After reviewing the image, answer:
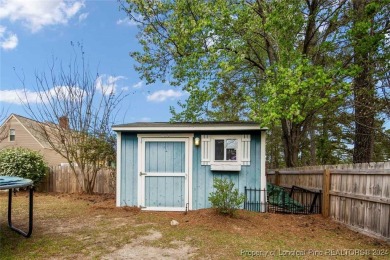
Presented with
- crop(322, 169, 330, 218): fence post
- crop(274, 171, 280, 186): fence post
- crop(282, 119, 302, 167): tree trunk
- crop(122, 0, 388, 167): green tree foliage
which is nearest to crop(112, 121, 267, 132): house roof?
crop(122, 0, 388, 167): green tree foliage

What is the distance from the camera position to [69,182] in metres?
11.2

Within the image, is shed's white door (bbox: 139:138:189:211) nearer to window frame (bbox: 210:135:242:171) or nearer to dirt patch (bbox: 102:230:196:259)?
window frame (bbox: 210:135:242:171)

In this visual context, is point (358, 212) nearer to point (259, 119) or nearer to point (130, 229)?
point (259, 119)

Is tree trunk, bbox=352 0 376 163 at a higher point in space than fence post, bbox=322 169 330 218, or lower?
higher

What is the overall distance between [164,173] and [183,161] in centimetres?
60

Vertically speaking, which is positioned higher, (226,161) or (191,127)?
(191,127)

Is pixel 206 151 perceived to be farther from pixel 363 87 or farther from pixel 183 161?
pixel 363 87

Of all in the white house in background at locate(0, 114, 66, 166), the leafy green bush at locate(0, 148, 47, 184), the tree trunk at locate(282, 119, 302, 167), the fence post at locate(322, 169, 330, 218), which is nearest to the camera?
the fence post at locate(322, 169, 330, 218)

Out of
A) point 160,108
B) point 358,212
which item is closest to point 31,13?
point 160,108

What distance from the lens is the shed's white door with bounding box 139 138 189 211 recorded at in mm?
7156

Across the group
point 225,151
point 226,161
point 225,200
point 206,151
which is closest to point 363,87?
point 225,151

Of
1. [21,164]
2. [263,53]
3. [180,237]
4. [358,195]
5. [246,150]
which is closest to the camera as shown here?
[180,237]

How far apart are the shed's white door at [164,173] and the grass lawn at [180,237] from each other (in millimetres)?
389

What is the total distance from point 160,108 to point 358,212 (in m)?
9.44
